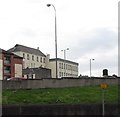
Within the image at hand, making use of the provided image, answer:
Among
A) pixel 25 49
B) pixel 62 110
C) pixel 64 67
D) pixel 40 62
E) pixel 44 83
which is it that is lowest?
pixel 62 110

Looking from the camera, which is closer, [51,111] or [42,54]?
[51,111]

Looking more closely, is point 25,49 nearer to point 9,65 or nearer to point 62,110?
point 9,65

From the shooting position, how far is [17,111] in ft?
A: 89.8

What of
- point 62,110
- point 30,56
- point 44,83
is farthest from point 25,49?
point 62,110

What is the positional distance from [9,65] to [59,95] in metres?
80.0

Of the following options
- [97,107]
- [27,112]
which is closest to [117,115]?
[97,107]

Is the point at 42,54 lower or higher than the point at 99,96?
higher

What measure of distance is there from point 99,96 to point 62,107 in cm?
613

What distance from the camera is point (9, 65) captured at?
111375 mm

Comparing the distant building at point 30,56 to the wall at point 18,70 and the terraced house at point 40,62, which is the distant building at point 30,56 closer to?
the terraced house at point 40,62

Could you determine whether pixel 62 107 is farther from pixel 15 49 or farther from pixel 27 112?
pixel 15 49

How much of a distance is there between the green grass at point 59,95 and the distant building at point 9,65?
234ft

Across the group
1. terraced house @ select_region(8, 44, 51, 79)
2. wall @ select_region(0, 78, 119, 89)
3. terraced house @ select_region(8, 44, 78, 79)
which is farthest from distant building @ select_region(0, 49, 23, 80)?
wall @ select_region(0, 78, 119, 89)

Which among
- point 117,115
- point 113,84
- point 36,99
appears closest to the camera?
point 117,115
